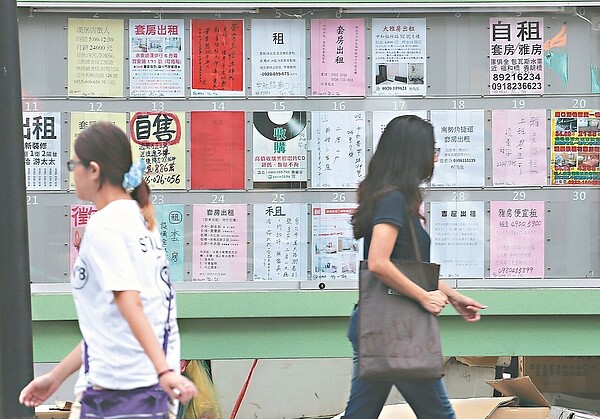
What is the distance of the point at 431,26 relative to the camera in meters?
6.34

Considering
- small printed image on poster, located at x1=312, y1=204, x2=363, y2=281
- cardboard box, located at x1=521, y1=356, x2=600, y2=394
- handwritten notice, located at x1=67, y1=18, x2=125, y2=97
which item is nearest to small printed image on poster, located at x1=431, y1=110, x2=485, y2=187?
small printed image on poster, located at x1=312, y1=204, x2=363, y2=281

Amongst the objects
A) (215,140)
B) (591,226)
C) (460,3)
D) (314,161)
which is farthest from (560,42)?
(215,140)

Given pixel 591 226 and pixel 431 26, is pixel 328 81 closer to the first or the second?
pixel 431 26

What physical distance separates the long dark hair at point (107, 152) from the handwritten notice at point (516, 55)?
3370 millimetres

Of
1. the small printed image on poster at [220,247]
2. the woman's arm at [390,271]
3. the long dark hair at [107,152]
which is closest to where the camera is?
the long dark hair at [107,152]

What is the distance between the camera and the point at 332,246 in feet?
20.7

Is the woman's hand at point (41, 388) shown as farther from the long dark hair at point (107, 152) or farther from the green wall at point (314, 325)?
the green wall at point (314, 325)

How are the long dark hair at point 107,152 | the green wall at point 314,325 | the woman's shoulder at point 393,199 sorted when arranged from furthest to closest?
1. the green wall at point 314,325
2. the woman's shoulder at point 393,199
3. the long dark hair at point 107,152

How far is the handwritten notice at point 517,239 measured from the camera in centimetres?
634

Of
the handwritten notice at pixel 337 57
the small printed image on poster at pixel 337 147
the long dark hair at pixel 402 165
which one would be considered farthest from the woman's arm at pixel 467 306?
the handwritten notice at pixel 337 57

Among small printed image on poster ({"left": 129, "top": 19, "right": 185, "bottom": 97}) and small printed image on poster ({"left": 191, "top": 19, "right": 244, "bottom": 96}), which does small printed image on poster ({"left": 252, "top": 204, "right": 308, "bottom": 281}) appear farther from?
small printed image on poster ({"left": 129, "top": 19, "right": 185, "bottom": 97})

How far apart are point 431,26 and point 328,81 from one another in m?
0.70

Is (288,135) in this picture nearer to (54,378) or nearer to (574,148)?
(574,148)

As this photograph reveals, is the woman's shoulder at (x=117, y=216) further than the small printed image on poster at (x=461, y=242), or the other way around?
the small printed image on poster at (x=461, y=242)
